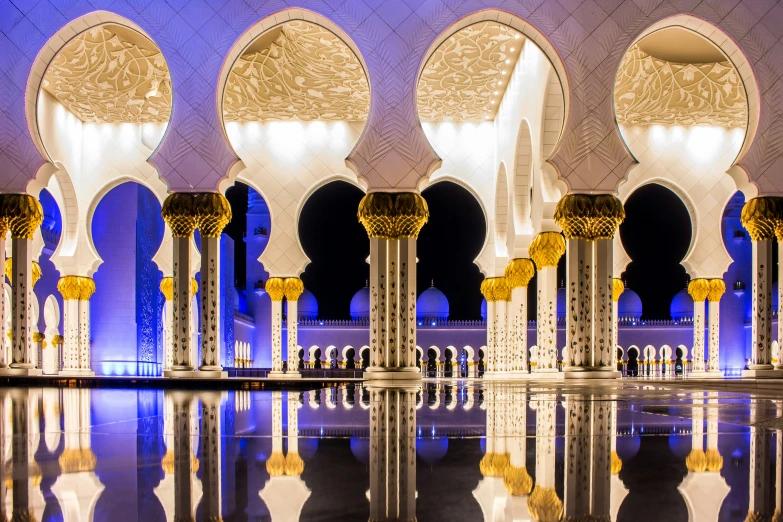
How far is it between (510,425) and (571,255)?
5.50 meters

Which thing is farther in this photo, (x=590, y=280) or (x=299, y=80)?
(x=299, y=80)

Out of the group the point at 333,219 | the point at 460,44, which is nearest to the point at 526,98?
the point at 460,44

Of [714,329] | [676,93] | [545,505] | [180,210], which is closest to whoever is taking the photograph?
→ [545,505]

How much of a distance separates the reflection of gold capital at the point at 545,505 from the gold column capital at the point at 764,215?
7.29 m

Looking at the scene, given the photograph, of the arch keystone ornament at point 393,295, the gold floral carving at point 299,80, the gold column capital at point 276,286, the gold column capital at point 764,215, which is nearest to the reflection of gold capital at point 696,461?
the arch keystone ornament at point 393,295

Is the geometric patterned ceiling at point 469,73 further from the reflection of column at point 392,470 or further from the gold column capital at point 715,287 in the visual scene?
the reflection of column at point 392,470

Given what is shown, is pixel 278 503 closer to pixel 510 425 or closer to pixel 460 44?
pixel 510 425

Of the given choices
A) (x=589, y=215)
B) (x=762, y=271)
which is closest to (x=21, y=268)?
(x=589, y=215)

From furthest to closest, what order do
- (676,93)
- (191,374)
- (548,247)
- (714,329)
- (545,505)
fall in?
(714,329), (676,93), (548,247), (191,374), (545,505)

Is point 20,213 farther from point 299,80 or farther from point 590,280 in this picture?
point 590,280

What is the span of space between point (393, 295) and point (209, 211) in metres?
1.85

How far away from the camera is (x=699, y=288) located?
466 inches

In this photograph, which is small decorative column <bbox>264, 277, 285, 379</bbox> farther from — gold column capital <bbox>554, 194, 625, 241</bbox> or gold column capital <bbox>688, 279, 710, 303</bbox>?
gold column capital <bbox>688, 279, 710, 303</bbox>

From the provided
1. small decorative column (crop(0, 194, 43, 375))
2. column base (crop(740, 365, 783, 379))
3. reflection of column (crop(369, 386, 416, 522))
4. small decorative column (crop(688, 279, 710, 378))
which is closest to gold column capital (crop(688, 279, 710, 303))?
small decorative column (crop(688, 279, 710, 378))
